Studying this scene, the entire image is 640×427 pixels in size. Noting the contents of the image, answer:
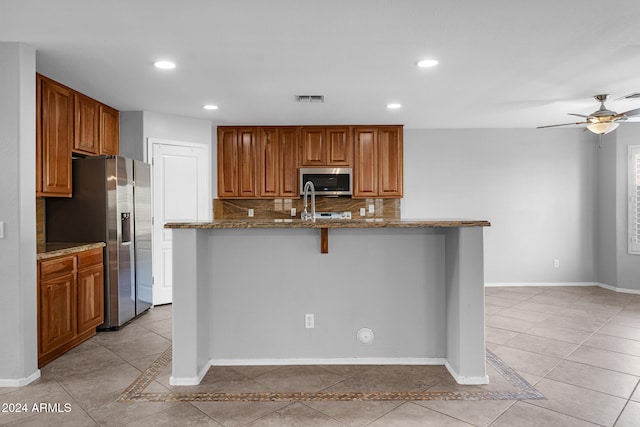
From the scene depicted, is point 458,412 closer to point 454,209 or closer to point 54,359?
point 54,359

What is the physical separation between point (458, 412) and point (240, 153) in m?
4.49

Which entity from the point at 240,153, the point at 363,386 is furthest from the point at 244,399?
the point at 240,153

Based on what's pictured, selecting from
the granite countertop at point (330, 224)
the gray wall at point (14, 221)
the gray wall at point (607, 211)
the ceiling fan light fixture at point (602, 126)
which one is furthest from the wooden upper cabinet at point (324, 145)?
the gray wall at point (607, 211)

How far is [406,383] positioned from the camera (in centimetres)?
288

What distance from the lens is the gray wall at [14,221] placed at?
290 centimetres

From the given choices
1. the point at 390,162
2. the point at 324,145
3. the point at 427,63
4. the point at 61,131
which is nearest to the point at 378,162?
the point at 390,162

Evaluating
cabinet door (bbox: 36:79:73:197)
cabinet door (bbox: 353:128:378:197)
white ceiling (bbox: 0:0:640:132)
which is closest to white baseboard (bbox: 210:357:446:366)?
cabinet door (bbox: 36:79:73:197)

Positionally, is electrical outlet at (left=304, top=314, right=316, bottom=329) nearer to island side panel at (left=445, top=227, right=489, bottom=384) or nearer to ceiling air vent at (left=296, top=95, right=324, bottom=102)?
island side panel at (left=445, top=227, right=489, bottom=384)

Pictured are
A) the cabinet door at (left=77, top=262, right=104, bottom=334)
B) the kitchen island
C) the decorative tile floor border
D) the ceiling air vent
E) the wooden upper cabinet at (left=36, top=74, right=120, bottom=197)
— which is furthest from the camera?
the ceiling air vent

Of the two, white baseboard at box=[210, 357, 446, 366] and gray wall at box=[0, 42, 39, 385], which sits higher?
gray wall at box=[0, 42, 39, 385]

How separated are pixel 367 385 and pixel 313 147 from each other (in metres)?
3.80

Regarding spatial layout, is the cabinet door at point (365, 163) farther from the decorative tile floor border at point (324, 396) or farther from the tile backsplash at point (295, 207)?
the decorative tile floor border at point (324, 396)

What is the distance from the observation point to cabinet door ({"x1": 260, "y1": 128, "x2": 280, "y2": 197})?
6020mm

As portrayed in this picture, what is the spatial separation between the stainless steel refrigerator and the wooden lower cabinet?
0.46ft
